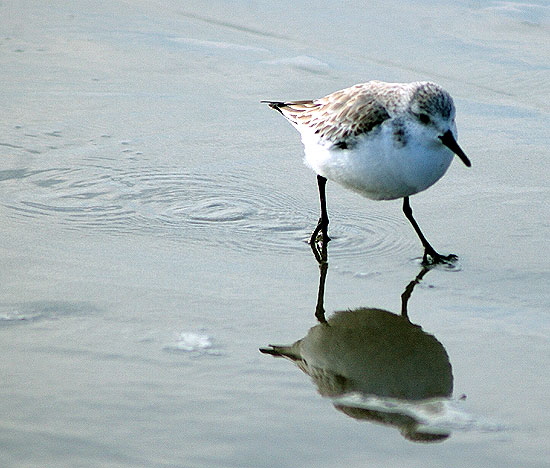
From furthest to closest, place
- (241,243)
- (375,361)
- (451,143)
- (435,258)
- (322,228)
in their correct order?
(322,228) < (241,243) < (435,258) < (451,143) < (375,361)

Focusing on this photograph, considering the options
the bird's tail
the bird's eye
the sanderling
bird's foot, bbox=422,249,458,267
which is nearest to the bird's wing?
the sanderling

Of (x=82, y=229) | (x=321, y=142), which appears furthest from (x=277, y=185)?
(x=82, y=229)

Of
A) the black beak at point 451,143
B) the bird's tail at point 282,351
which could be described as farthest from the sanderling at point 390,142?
the bird's tail at point 282,351

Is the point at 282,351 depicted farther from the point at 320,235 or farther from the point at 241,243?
the point at 320,235

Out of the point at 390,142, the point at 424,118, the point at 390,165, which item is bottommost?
the point at 390,165

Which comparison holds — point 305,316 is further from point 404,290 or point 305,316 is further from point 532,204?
point 532,204

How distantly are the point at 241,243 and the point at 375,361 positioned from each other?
1486mm

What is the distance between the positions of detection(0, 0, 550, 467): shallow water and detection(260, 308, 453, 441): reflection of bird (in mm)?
22

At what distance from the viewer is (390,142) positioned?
196 inches

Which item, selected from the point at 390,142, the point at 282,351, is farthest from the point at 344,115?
the point at 282,351

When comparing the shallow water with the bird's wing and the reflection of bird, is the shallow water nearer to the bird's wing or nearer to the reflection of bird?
the reflection of bird

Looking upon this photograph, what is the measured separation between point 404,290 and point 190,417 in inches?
66.9

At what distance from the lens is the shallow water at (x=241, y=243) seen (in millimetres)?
3605

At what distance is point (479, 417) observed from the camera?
12.1 ft
